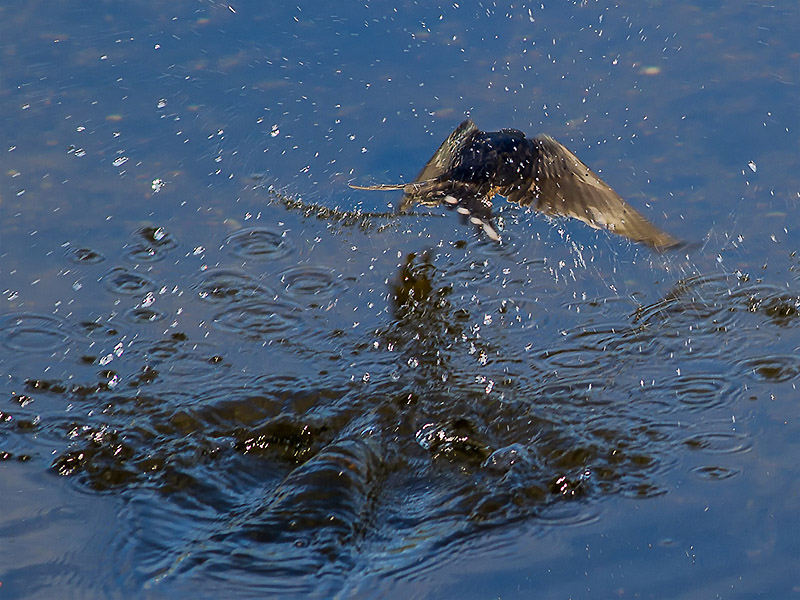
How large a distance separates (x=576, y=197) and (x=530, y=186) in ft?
0.77


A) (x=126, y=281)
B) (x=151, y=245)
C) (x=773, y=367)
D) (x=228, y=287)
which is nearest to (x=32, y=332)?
(x=126, y=281)

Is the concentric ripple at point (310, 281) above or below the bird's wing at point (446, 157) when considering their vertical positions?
below

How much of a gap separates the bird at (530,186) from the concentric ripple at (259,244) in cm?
85

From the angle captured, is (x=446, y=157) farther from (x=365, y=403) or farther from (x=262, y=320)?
(x=365, y=403)

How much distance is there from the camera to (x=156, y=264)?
566 centimetres

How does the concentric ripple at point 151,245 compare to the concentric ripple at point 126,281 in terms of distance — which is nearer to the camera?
the concentric ripple at point 126,281

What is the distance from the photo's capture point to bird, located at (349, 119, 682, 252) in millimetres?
5238

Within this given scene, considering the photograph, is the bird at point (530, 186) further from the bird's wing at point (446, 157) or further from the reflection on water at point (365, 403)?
the reflection on water at point (365, 403)

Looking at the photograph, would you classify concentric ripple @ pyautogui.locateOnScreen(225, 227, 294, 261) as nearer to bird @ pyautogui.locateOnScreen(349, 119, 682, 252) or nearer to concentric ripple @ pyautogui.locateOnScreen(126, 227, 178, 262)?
concentric ripple @ pyautogui.locateOnScreen(126, 227, 178, 262)

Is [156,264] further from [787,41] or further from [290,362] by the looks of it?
[787,41]

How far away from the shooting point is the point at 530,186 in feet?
17.5

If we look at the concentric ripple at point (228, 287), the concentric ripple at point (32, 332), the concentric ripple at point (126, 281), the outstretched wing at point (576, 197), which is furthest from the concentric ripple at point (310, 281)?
the concentric ripple at point (32, 332)

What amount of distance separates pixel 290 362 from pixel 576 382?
52.5 inches

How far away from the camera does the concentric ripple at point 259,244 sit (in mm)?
5777
